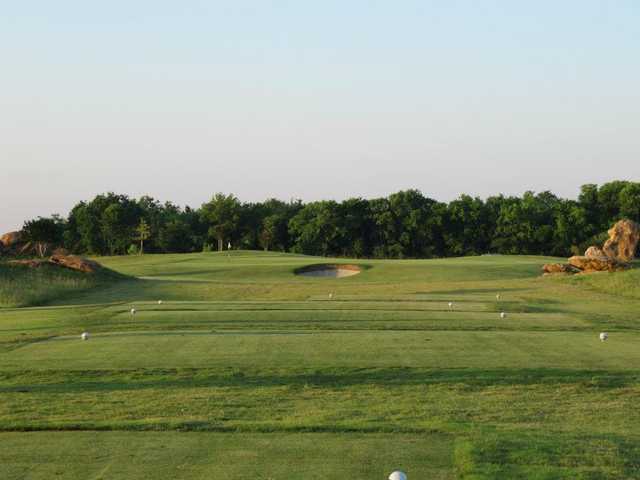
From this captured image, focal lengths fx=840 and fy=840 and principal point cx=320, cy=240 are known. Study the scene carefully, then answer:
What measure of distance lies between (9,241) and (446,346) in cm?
4390

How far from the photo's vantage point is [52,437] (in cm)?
852

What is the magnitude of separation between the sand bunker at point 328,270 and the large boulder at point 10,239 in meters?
19.5

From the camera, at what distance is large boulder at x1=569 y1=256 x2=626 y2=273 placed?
1505 inches

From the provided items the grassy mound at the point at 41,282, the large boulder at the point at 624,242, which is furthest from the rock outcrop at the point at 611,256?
the grassy mound at the point at 41,282

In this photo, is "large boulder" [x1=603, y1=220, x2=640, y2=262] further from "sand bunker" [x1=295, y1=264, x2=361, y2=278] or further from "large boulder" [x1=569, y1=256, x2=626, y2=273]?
"sand bunker" [x1=295, y1=264, x2=361, y2=278]

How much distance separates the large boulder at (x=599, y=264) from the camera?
38219 mm

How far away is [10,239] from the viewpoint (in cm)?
5416

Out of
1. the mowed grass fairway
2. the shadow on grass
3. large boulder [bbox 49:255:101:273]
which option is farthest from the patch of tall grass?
large boulder [bbox 49:255:101:273]

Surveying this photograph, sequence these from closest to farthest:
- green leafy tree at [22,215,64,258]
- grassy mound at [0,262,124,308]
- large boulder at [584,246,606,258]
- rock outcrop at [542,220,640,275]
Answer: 1. grassy mound at [0,262,124,308]
2. rock outcrop at [542,220,640,275]
3. large boulder at [584,246,606,258]
4. green leafy tree at [22,215,64,258]

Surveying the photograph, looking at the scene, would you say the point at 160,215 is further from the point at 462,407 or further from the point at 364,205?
the point at 462,407

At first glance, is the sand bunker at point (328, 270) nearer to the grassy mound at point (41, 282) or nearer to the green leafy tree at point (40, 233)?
the grassy mound at point (41, 282)

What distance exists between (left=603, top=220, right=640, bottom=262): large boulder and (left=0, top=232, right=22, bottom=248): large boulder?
35.9 m

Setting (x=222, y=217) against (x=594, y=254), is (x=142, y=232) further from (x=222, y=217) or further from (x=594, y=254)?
(x=594, y=254)

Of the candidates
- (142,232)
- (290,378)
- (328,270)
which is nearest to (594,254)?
(328,270)
